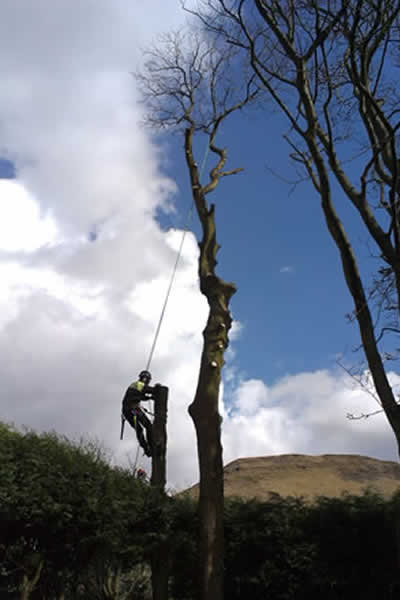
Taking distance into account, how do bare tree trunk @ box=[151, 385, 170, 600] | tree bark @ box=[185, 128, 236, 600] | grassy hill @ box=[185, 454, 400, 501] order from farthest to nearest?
grassy hill @ box=[185, 454, 400, 501], bare tree trunk @ box=[151, 385, 170, 600], tree bark @ box=[185, 128, 236, 600]

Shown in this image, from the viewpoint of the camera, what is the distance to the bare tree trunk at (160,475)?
730 centimetres

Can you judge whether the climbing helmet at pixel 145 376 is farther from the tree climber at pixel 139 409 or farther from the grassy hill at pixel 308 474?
the grassy hill at pixel 308 474

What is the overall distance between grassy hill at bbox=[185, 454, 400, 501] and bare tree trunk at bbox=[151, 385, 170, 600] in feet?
29.0

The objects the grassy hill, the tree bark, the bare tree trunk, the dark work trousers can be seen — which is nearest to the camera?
the tree bark

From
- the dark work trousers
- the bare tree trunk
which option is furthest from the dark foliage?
the dark work trousers

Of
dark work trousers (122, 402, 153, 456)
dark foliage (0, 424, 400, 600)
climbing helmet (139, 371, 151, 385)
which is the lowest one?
dark foliage (0, 424, 400, 600)

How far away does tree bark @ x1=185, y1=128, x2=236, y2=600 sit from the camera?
265 inches

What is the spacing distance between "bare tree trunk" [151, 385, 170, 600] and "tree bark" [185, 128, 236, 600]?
634mm

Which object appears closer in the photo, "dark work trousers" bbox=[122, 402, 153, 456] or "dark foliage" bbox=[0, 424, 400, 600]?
"dark foliage" bbox=[0, 424, 400, 600]

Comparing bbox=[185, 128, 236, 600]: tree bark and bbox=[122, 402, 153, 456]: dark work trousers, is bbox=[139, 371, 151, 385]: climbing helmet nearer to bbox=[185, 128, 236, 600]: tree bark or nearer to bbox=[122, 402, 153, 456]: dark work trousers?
bbox=[122, 402, 153, 456]: dark work trousers

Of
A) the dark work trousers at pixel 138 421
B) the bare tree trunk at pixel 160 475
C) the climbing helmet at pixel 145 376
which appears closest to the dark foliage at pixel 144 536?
the bare tree trunk at pixel 160 475

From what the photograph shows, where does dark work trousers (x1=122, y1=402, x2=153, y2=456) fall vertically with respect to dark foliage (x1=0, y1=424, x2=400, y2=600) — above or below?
above

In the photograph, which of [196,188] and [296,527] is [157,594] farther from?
[196,188]

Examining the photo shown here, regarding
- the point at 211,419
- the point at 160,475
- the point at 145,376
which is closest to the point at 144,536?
the point at 160,475
